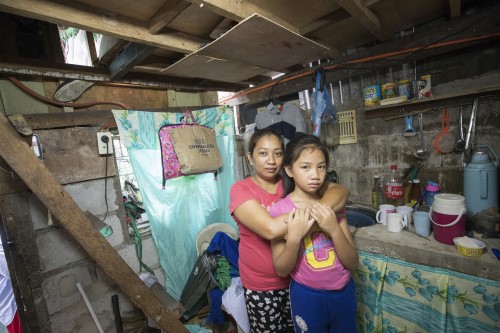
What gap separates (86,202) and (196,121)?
5.10 ft

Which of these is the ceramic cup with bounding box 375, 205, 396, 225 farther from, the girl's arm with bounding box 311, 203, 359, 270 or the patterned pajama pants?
the patterned pajama pants

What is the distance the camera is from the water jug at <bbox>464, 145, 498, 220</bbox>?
5.45ft

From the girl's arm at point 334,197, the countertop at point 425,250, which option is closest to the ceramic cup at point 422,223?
the countertop at point 425,250

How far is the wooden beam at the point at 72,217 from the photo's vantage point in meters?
1.34

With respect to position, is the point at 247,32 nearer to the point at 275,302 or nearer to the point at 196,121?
the point at 196,121

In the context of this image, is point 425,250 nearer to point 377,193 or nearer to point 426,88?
point 377,193

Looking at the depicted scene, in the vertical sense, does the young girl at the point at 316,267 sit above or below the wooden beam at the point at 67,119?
below

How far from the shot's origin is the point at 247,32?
62.6 inches

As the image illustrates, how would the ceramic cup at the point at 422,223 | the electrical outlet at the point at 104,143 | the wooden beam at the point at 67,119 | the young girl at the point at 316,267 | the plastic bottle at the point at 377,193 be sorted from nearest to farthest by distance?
the young girl at the point at 316,267 → the ceramic cup at the point at 422,223 → the wooden beam at the point at 67,119 → the electrical outlet at the point at 104,143 → the plastic bottle at the point at 377,193

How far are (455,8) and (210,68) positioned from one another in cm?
215

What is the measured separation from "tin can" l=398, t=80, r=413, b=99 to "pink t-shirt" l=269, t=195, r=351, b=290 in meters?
1.65

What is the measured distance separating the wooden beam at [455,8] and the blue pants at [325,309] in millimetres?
2228

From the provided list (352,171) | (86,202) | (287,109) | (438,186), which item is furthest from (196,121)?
(438,186)

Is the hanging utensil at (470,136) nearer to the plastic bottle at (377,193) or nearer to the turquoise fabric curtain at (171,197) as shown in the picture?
the plastic bottle at (377,193)
